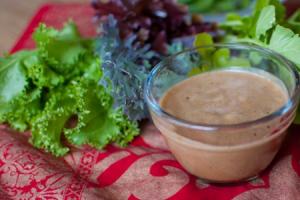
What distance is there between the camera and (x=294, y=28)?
3.99 feet

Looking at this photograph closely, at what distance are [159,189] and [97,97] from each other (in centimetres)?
31

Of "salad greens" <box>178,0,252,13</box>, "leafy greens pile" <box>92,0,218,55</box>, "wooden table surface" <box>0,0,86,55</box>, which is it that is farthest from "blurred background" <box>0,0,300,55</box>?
"leafy greens pile" <box>92,0,218,55</box>

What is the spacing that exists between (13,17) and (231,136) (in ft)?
4.63

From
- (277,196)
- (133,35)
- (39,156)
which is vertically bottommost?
(277,196)

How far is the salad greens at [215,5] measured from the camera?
1727 mm

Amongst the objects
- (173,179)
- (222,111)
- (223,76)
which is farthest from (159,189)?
(223,76)

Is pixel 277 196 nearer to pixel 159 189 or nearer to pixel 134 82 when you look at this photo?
pixel 159 189

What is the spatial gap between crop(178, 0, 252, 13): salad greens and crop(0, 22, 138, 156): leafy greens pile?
0.55m

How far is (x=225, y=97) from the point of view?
109 centimetres

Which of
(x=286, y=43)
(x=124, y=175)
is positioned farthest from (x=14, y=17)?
(x=286, y=43)

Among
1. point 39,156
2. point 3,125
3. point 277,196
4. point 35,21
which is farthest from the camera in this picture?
point 35,21

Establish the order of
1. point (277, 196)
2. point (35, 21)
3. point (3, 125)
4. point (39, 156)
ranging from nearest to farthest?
point (277, 196) → point (39, 156) → point (3, 125) → point (35, 21)

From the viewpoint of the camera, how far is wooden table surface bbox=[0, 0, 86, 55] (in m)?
1.89

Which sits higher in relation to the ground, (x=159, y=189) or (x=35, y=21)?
(x=35, y=21)
